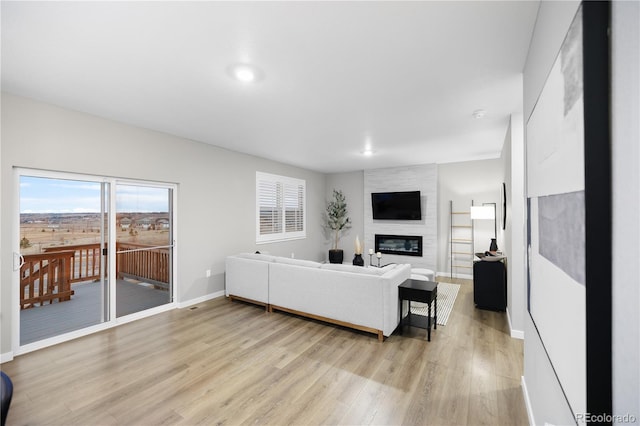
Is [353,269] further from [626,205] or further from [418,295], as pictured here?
[626,205]

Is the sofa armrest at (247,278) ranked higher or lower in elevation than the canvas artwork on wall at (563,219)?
lower

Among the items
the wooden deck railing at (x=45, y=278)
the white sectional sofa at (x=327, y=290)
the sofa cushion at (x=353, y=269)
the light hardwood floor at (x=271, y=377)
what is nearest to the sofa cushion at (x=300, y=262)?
the white sectional sofa at (x=327, y=290)

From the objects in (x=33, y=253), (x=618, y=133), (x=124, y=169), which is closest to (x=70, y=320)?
(x=33, y=253)

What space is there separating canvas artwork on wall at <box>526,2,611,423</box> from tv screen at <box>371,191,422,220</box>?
523cm

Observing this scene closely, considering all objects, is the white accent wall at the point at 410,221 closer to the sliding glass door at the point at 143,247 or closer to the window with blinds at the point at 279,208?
the window with blinds at the point at 279,208

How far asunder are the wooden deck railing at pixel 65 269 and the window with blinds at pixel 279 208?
89.3 inches

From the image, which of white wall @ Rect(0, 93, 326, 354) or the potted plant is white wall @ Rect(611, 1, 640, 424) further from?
the potted plant

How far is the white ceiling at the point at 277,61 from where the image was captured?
5.59ft

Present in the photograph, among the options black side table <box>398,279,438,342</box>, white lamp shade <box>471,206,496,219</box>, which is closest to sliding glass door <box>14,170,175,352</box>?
black side table <box>398,279,438,342</box>

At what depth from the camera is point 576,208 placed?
897mm

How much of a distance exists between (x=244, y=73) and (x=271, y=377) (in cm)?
264

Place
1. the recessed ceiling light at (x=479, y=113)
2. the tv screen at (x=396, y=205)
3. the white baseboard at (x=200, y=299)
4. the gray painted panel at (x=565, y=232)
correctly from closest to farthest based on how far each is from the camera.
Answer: the gray painted panel at (x=565, y=232), the recessed ceiling light at (x=479, y=113), the white baseboard at (x=200, y=299), the tv screen at (x=396, y=205)

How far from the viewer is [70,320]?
3.26m

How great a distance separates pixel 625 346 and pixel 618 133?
533mm
